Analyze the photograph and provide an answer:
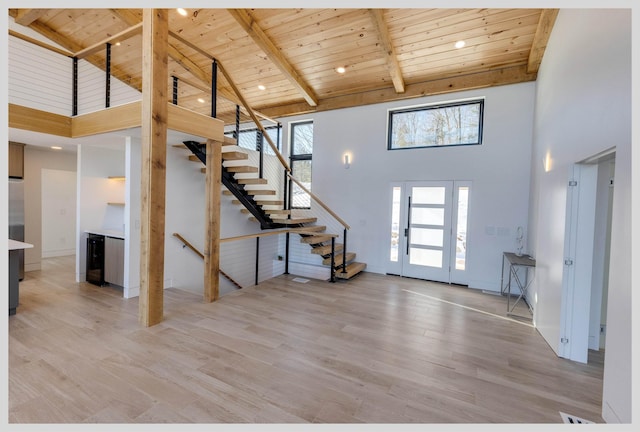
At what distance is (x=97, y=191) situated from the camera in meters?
5.07

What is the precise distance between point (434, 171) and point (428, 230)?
3.86ft

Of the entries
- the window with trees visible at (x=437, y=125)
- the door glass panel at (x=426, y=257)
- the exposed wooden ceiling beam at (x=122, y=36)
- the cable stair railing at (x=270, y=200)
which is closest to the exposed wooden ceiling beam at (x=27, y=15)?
the exposed wooden ceiling beam at (x=122, y=36)

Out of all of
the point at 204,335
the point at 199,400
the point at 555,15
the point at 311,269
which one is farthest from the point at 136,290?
the point at 555,15

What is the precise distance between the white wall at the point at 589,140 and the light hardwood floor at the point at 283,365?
486 millimetres

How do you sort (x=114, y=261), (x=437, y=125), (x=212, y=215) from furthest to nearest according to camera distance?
(x=437, y=125)
(x=114, y=261)
(x=212, y=215)

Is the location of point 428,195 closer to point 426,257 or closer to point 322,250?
point 426,257

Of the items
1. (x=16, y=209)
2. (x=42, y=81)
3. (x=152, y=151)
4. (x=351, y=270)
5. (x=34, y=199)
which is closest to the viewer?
(x=152, y=151)

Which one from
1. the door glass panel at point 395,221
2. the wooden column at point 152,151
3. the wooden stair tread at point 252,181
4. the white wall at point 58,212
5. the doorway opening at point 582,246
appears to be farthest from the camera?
→ the white wall at point 58,212

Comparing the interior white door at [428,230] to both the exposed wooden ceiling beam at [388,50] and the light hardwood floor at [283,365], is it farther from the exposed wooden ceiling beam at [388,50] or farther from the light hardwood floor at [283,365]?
the exposed wooden ceiling beam at [388,50]

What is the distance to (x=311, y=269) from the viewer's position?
21.0ft

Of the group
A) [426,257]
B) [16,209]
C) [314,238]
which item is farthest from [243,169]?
[16,209]

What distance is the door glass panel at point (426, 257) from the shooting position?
18.3ft

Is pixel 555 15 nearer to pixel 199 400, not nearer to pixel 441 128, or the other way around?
pixel 441 128

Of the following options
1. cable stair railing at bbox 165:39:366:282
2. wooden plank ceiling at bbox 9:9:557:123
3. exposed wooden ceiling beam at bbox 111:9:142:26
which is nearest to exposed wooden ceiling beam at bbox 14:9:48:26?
wooden plank ceiling at bbox 9:9:557:123
